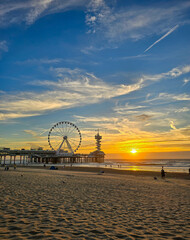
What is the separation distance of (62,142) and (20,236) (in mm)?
103869

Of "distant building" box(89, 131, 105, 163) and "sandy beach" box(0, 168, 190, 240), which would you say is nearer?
"sandy beach" box(0, 168, 190, 240)

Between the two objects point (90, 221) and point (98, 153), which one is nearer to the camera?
point (90, 221)

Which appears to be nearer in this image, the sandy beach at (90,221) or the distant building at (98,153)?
the sandy beach at (90,221)

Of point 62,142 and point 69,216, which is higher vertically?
point 62,142

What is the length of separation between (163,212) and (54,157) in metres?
119

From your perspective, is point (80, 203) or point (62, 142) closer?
point (80, 203)

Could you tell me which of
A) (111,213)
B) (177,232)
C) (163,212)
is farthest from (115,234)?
(163,212)

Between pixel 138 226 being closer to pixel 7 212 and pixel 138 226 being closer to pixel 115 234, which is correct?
pixel 115 234

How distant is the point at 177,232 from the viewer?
6363 mm

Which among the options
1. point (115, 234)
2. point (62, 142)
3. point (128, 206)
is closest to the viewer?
point (115, 234)

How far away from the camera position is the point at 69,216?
25.6 feet

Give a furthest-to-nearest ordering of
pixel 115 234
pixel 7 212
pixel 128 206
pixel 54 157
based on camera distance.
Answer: pixel 54 157
pixel 128 206
pixel 7 212
pixel 115 234

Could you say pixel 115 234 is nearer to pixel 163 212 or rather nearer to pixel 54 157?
pixel 163 212

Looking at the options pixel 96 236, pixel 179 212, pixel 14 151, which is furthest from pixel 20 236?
pixel 14 151
